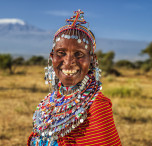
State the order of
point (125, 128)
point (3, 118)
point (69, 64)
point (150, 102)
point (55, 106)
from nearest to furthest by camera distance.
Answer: point (69, 64), point (55, 106), point (125, 128), point (3, 118), point (150, 102)

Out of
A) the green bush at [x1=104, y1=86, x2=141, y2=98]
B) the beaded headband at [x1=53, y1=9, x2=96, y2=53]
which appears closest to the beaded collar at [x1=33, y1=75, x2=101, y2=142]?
the beaded headband at [x1=53, y1=9, x2=96, y2=53]

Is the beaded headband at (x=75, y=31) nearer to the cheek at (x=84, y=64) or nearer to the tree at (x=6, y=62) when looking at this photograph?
the cheek at (x=84, y=64)

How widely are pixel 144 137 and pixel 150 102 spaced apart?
4.06 metres

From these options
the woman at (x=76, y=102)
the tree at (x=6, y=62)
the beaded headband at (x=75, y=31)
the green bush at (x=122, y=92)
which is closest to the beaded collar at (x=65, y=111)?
the woman at (x=76, y=102)

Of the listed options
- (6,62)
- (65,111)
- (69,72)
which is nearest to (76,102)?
(65,111)

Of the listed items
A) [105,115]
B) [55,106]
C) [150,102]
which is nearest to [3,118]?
[55,106]

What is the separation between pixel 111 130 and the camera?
1681 millimetres

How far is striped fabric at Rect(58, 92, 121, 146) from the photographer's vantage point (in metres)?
1.62

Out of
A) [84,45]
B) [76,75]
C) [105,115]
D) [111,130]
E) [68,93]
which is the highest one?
[84,45]

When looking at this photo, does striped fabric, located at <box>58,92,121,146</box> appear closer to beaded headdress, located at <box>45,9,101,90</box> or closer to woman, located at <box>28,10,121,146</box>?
woman, located at <box>28,10,121,146</box>

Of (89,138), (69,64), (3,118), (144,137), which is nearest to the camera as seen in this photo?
(89,138)

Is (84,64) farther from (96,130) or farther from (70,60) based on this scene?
(96,130)

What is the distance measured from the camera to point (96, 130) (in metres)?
1.63

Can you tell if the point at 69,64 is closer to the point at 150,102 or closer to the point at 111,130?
the point at 111,130
